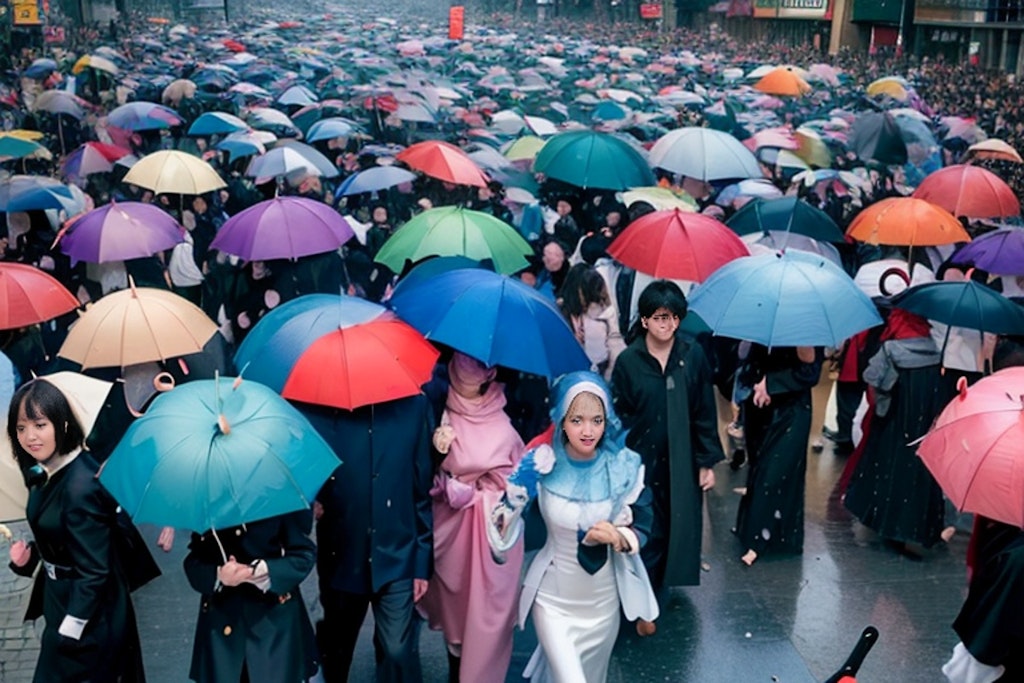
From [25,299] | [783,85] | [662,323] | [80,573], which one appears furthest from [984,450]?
[783,85]

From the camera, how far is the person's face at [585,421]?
12.5 ft

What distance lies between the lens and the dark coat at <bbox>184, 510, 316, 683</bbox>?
3512mm

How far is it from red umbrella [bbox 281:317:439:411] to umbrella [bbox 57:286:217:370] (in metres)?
1.33

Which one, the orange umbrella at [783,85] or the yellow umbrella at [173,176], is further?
the orange umbrella at [783,85]

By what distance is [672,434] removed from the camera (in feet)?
16.6

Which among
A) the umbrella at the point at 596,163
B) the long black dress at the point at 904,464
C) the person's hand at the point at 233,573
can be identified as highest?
the umbrella at the point at 596,163

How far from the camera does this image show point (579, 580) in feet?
12.9

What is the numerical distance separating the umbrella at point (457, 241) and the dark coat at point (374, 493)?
2.21m

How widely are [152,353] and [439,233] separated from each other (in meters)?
1.89

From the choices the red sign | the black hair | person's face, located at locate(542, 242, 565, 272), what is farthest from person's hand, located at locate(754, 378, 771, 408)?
the red sign

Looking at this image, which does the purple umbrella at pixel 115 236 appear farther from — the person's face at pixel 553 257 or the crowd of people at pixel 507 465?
the person's face at pixel 553 257

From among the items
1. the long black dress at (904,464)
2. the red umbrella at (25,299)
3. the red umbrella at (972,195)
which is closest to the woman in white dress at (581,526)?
the long black dress at (904,464)

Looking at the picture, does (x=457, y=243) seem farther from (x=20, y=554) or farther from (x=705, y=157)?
(x=705, y=157)

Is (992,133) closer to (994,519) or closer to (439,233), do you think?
(439,233)
